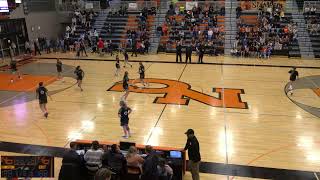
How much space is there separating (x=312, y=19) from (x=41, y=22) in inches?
1003

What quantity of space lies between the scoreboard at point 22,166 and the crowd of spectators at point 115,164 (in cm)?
63

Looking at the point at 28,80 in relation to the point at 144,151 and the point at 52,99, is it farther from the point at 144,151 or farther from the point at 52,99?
the point at 144,151

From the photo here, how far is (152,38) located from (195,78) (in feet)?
40.8

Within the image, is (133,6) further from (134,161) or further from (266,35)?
(134,161)

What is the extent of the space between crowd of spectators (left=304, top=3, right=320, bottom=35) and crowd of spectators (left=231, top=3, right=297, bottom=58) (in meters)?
1.34

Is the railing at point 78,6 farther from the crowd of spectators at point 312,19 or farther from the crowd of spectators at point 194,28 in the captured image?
the crowd of spectators at point 312,19

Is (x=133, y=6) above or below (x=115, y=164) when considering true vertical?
above

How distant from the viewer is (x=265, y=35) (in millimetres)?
29109

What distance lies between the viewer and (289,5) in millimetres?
32281

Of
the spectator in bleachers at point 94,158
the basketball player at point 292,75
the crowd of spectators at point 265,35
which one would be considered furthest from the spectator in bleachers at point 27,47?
the spectator in bleachers at point 94,158

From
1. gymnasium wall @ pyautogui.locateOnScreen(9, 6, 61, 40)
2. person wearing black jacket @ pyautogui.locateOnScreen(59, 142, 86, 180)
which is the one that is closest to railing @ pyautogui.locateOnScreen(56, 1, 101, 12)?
gymnasium wall @ pyautogui.locateOnScreen(9, 6, 61, 40)

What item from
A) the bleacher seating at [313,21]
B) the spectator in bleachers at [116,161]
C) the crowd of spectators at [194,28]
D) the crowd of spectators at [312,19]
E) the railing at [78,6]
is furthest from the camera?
the railing at [78,6]

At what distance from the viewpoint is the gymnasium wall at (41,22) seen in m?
30.4

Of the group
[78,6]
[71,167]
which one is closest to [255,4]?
[78,6]
